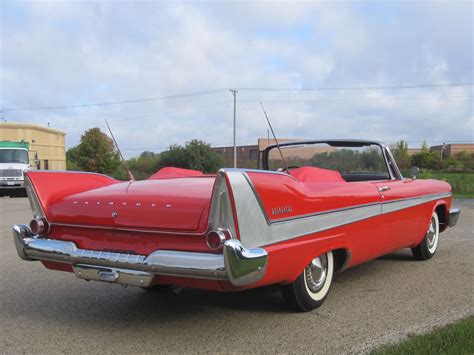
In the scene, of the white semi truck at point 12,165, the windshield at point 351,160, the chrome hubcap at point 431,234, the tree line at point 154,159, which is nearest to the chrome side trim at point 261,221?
the windshield at point 351,160

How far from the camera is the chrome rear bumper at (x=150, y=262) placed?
10.2ft

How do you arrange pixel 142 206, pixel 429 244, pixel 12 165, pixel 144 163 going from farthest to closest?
pixel 144 163 → pixel 12 165 → pixel 429 244 → pixel 142 206

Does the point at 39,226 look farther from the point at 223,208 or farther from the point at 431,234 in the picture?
the point at 431,234

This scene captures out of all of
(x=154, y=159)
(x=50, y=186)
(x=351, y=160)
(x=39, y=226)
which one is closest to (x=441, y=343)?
(x=351, y=160)

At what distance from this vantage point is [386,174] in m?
5.62

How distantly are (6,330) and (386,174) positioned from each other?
4106 millimetres

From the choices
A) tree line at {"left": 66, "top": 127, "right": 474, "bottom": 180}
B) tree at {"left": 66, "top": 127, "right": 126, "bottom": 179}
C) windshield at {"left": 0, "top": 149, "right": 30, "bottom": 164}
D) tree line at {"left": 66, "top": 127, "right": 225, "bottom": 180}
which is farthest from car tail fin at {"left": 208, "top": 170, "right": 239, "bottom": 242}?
tree at {"left": 66, "top": 127, "right": 126, "bottom": 179}

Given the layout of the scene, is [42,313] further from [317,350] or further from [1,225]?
[1,225]

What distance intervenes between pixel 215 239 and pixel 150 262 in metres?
0.50

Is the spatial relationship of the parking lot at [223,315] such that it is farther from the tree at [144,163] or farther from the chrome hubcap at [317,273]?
the tree at [144,163]

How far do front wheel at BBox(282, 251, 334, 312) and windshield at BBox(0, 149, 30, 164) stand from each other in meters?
22.9

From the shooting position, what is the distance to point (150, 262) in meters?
3.35

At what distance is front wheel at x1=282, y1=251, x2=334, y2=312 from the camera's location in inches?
155

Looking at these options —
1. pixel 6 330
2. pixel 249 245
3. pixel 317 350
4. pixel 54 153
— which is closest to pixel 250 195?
pixel 249 245
